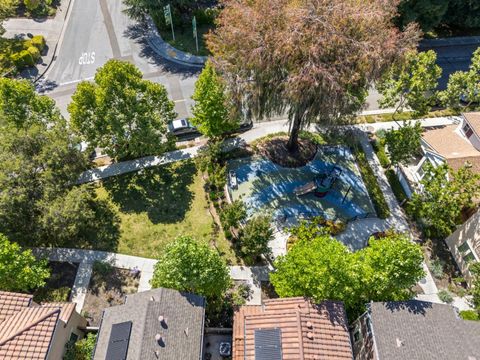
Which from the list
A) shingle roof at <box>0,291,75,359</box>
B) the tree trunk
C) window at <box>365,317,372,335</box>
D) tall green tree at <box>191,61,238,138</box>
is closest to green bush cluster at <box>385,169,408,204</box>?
the tree trunk

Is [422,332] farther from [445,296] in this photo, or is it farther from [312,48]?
[312,48]

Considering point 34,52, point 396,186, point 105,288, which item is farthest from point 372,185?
point 34,52

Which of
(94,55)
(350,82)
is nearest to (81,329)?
(350,82)

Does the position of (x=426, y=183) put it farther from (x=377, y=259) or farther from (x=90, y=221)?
(x=90, y=221)

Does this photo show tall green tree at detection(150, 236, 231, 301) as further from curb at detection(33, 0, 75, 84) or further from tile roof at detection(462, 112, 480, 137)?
curb at detection(33, 0, 75, 84)

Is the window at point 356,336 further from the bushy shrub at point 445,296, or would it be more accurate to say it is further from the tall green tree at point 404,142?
the tall green tree at point 404,142

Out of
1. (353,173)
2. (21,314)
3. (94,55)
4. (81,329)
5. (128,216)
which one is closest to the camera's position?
(21,314)
